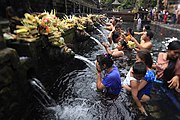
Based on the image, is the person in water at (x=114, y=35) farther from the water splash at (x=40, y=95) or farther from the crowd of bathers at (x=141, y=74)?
the water splash at (x=40, y=95)

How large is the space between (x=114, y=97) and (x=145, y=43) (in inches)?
110

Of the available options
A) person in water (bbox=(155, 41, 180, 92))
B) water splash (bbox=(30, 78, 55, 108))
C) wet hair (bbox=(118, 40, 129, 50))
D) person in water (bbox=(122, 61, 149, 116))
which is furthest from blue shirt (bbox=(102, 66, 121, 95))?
wet hair (bbox=(118, 40, 129, 50))

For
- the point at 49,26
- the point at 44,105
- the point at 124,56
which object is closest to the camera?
the point at 44,105

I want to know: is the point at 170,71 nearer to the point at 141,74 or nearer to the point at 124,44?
the point at 141,74

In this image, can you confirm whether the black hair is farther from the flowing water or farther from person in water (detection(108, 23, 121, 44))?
person in water (detection(108, 23, 121, 44))

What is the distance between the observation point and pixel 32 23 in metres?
5.38

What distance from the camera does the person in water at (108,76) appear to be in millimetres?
4207

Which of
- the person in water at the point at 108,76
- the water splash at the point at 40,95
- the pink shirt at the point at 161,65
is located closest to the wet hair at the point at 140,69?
the person in water at the point at 108,76

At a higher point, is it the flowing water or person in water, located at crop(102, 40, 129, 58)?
person in water, located at crop(102, 40, 129, 58)

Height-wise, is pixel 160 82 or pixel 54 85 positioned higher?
pixel 160 82

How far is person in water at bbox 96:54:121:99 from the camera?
421cm

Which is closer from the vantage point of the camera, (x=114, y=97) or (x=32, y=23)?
(x=114, y=97)

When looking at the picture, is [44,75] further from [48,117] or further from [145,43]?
[145,43]

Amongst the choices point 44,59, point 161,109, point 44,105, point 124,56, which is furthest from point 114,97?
point 124,56
